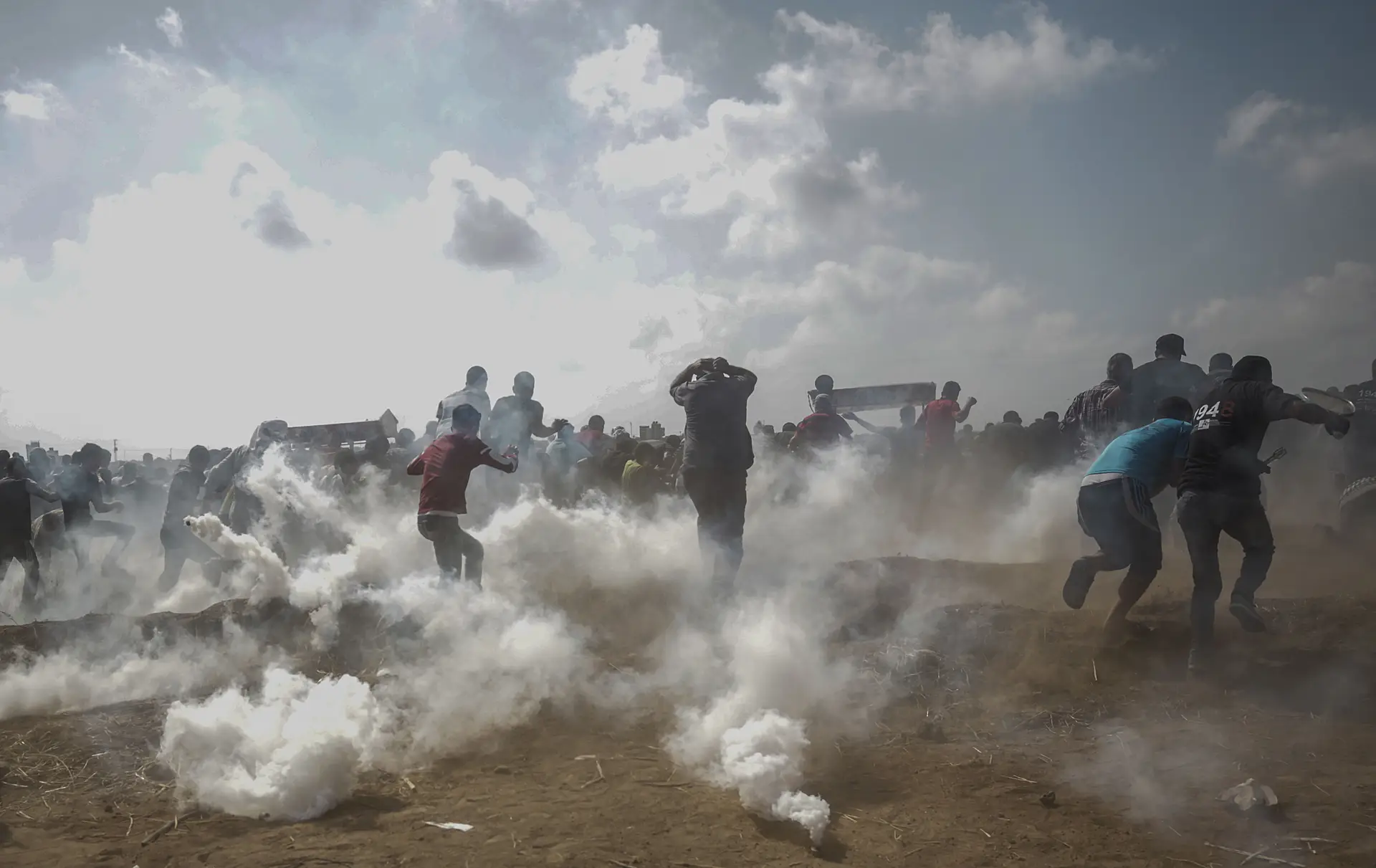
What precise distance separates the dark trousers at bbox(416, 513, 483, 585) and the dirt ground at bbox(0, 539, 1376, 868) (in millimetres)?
2028

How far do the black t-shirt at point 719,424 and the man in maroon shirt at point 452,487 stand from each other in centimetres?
161

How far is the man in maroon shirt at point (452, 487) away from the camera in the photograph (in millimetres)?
7090

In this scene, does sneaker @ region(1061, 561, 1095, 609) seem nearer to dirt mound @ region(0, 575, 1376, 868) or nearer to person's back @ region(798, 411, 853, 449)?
dirt mound @ region(0, 575, 1376, 868)

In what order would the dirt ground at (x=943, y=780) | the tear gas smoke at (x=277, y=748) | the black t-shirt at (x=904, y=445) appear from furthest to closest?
the black t-shirt at (x=904, y=445), the tear gas smoke at (x=277, y=748), the dirt ground at (x=943, y=780)

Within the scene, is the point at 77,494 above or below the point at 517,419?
below

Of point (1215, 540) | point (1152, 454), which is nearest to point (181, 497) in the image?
point (1152, 454)

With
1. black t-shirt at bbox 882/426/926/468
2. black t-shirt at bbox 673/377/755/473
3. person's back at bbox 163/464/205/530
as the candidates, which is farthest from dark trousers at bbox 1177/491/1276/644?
person's back at bbox 163/464/205/530

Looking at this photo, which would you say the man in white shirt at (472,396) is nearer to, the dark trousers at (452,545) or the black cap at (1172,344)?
the dark trousers at (452,545)

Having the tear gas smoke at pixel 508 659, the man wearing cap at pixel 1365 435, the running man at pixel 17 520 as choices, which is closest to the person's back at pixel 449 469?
the tear gas smoke at pixel 508 659

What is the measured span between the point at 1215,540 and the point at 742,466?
3.57 m

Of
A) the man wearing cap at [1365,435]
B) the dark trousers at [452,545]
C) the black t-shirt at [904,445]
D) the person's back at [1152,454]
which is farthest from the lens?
the black t-shirt at [904,445]

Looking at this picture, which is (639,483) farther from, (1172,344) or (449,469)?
(1172,344)

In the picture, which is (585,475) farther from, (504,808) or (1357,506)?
(1357,506)

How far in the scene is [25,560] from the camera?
9266 millimetres
